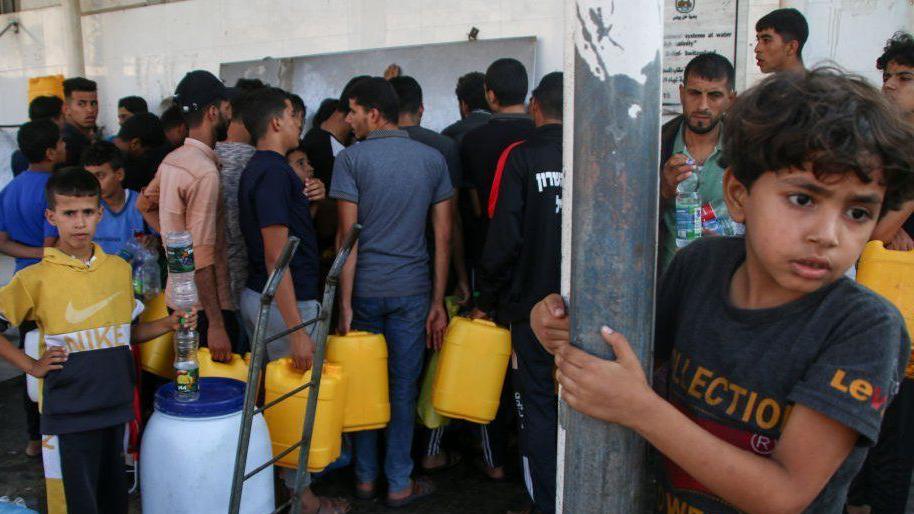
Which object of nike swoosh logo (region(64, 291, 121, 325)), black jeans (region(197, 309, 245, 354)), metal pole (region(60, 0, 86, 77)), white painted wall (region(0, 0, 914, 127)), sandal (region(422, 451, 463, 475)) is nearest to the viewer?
nike swoosh logo (region(64, 291, 121, 325))

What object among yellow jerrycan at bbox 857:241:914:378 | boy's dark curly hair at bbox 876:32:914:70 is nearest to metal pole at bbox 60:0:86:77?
boy's dark curly hair at bbox 876:32:914:70

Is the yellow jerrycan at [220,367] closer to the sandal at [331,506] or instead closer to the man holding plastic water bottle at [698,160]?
the sandal at [331,506]

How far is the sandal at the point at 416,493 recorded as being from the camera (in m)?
4.01

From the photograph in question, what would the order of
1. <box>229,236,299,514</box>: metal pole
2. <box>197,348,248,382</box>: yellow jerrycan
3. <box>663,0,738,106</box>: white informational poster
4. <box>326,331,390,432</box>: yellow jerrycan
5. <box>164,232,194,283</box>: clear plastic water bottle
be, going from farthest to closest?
<box>663,0,738,106</box>: white informational poster
<box>326,331,390,432</box>: yellow jerrycan
<box>197,348,248,382</box>: yellow jerrycan
<box>164,232,194,283</box>: clear plastic water bottle
<box>229,236,299,514</box>: metal pole

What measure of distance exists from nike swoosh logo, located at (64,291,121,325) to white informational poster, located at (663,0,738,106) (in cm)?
444

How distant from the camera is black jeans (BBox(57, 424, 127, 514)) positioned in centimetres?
303

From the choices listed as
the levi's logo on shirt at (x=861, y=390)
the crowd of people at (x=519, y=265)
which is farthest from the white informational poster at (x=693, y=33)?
the levi's logo on shirt at (x=861, y=390)

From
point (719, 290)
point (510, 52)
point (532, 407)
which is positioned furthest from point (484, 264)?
point (510, 52)

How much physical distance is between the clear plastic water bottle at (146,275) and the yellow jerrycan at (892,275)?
3.42m

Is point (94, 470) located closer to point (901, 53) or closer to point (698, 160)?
point (698, 160)

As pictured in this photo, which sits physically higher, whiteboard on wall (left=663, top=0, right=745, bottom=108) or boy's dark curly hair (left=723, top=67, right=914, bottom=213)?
whiteboard on wall (left=663, top=0, right=745, bottom=108)

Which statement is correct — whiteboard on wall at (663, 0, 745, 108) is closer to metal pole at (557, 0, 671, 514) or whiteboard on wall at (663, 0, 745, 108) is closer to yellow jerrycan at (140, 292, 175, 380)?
yellow jerrycan at (140, 292, 175, 380)

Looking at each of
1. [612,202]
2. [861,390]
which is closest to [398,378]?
[612,202]

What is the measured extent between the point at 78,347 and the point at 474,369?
1.77 metres
